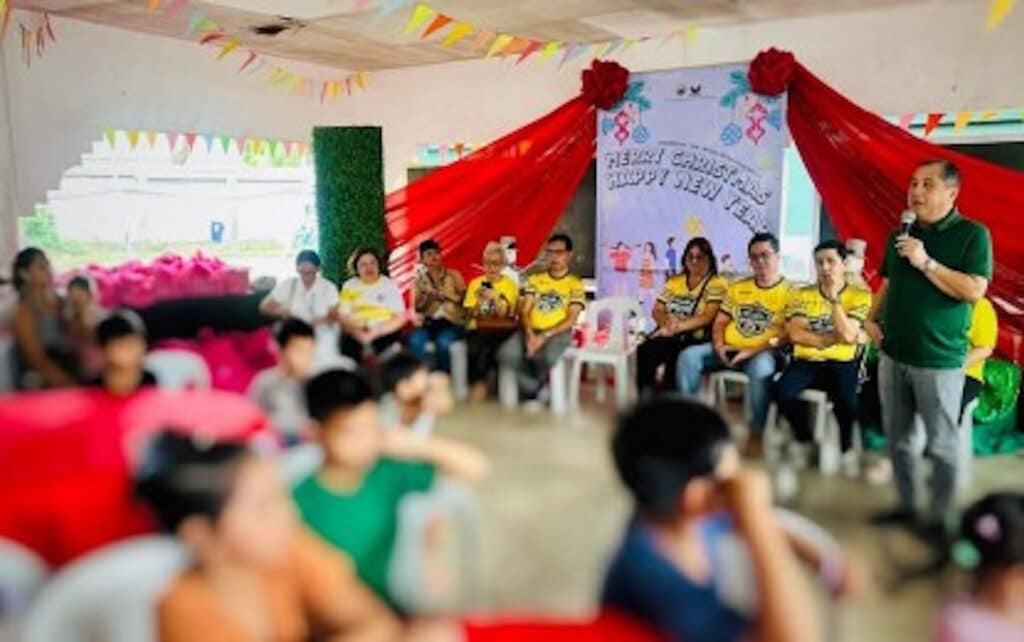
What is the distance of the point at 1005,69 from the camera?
149 inches

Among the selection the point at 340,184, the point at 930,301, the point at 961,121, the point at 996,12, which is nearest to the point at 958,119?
the point at 961,121

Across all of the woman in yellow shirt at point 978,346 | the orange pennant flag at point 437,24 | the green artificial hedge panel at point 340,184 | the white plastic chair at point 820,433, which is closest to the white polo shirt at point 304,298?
the green artificial hedge panel at point 340,184

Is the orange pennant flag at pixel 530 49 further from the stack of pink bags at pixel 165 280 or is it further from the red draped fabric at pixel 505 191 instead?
the stack of pink bags at pixel 165 280

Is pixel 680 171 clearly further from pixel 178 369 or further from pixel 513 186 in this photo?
pixel 178 369

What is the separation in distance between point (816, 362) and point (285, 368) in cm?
96

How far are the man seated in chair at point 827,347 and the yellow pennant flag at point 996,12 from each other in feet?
7.75

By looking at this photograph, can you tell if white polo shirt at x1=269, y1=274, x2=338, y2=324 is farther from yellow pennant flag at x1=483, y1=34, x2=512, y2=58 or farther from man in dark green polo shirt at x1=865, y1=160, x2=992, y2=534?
yellow pennant flag at x1=483, y1=34, x2=512, y2=58

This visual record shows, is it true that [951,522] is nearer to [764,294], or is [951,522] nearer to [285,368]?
[764,294]

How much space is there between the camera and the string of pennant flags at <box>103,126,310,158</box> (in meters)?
1.25

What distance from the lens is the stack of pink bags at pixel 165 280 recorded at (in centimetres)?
100

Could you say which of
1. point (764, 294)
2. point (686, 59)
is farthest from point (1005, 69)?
point (764, 294)

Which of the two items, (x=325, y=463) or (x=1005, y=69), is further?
(x=1005, y=69)

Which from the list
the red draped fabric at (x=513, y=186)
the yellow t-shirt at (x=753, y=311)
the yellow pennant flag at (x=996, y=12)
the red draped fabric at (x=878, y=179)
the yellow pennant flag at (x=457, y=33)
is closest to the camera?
the yellow t-shirt at (x=753, y=311)

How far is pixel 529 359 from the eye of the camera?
130 centimetres
